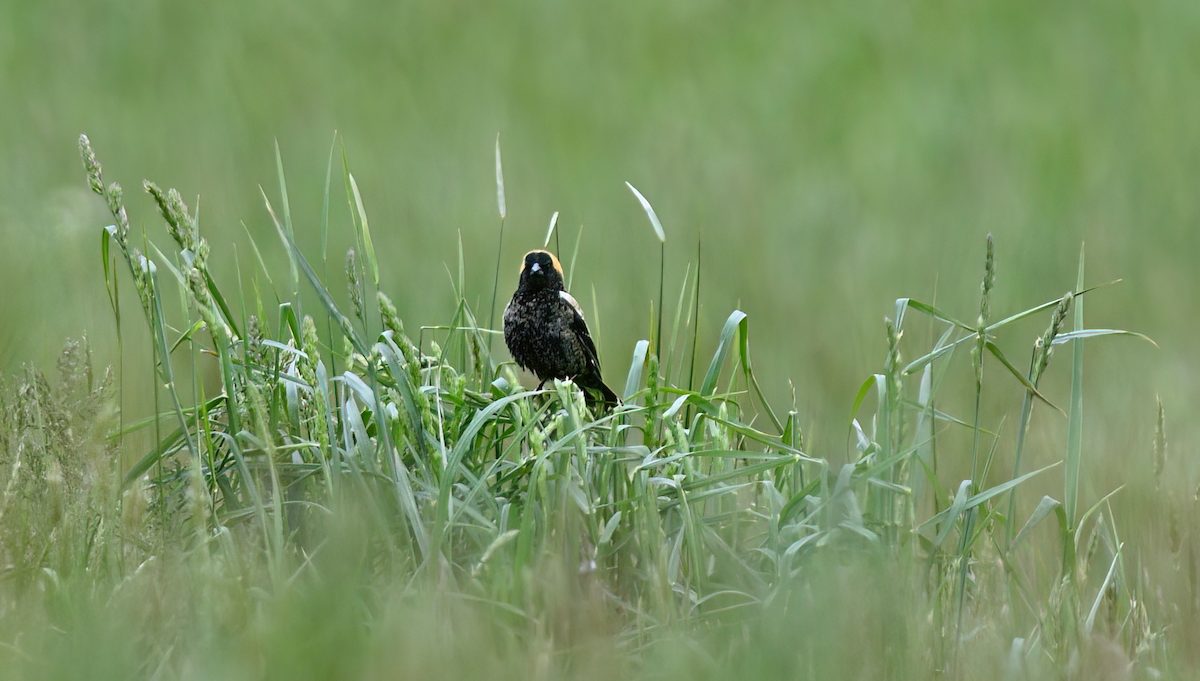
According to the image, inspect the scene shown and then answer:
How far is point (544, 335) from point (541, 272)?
18 centimetres

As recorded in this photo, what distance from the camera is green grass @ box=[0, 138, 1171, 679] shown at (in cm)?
127

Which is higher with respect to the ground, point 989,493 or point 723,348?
point 723,348

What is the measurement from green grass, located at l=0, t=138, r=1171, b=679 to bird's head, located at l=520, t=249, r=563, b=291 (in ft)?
1.93

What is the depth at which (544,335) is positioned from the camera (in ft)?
8.85

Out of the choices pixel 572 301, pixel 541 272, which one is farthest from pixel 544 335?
pixel 572 301

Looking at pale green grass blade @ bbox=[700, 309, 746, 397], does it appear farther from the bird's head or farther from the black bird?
the bird's head

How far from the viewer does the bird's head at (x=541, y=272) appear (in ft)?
8.91

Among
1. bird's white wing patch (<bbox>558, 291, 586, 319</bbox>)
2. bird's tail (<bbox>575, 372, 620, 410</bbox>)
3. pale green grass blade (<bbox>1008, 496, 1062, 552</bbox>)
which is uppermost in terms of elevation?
bird's white wing patch (<bbox>558, 291, 586, 319</bbox>)

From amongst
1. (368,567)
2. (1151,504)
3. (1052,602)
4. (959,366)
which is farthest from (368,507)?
(959,366)

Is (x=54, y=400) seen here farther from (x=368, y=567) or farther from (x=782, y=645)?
(x=782, y=645)

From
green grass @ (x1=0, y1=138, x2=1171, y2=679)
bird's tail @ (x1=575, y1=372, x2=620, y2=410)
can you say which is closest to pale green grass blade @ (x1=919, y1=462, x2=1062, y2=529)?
green grass @ (x1=0, y1=138, x2=1171, y2=679)

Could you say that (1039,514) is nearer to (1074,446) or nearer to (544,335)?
(1074,446)

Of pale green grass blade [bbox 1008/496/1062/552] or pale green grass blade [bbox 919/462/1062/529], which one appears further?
pale green grass blade [bbox 1008/496/1062/552]

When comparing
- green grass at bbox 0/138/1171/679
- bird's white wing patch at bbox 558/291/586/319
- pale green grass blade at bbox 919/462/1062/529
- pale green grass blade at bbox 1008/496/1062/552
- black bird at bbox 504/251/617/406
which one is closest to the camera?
green grass at bbox 0/138/1171/679
